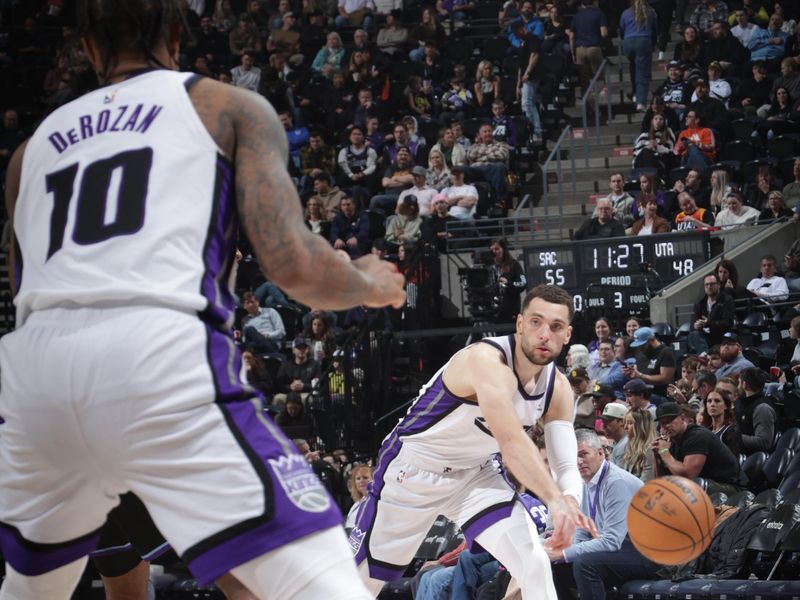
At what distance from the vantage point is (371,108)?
2050 centimetres

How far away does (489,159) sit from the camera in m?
18.8

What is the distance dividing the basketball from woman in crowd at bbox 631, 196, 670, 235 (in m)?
9.30

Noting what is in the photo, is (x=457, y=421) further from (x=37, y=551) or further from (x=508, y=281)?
(x=508, y=281)

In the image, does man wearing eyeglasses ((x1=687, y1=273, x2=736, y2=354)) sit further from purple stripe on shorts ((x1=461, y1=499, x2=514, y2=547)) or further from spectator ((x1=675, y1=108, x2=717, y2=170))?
purple stripe on shorts ((x1=461, y1=499, x2=514, y2=547))

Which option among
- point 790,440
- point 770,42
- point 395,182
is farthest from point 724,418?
point 770,42

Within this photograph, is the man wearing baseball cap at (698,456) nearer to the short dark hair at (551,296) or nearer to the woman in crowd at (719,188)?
the short dark hair at (551,296)

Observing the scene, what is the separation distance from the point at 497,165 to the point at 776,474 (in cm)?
946

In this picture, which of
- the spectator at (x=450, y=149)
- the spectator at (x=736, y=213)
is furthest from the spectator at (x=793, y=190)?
the spectator at (x=450, y=149)

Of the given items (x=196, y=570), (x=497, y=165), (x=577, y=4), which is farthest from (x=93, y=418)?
(x=577, y=4)

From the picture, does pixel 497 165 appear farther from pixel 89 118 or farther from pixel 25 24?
pixel 89 118

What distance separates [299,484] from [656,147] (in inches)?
617

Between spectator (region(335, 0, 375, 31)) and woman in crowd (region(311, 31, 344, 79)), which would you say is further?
spectator (region(335, 0, 375, 31))

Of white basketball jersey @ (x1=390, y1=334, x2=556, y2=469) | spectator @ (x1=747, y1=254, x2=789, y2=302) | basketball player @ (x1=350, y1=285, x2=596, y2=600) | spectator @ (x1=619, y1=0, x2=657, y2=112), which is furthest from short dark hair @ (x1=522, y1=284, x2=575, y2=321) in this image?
spectator @ (x1=619, y1=0, x2=657, y2=112)

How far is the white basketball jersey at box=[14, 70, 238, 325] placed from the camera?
2.70 metres
